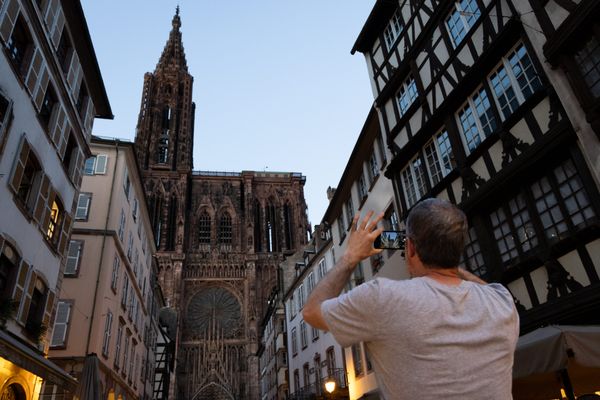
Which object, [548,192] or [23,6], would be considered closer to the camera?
[548,192]

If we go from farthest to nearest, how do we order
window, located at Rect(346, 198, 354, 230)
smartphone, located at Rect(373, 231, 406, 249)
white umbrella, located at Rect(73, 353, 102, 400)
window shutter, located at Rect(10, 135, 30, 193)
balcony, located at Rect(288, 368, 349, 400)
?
1. window, located at Rect(346, 198, 354, 230)
2. balcony, located at Rect(288, 368, 349, 400)
3. white umbrella, located at Rect(73, 353, 102, 400)
4. window shutter, located at Rect(10, 135, 30, 193)
5. smartphone, located at Rect(373, 231, 406, 249)

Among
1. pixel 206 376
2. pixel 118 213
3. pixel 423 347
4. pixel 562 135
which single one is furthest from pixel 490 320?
pixel 206 376

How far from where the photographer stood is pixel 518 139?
8.77 m

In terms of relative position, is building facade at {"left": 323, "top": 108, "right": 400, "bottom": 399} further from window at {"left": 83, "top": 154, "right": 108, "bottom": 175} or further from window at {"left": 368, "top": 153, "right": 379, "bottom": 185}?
window at {"left": 83, "top": 154, "right": 108, "bottom": 175}

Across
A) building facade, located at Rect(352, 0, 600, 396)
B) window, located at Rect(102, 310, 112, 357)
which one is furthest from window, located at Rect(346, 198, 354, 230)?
window, located at Rect(102, 310, 112, 357)

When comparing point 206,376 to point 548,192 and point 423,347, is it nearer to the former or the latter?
point 548,192

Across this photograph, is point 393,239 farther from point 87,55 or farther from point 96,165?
point 96,165

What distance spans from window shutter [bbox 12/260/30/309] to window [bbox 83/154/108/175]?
9.27m

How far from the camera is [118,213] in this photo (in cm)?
1909

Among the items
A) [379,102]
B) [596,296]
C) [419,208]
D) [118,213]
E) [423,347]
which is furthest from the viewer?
[118,213]

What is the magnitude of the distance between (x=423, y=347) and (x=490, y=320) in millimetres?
320

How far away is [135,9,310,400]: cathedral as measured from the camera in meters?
49.8

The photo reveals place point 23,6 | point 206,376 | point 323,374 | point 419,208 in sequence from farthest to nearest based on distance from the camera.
→ point 206,376 → point 323,374 → point 23,6 → point 419,208

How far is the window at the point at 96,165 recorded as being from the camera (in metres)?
19.4
